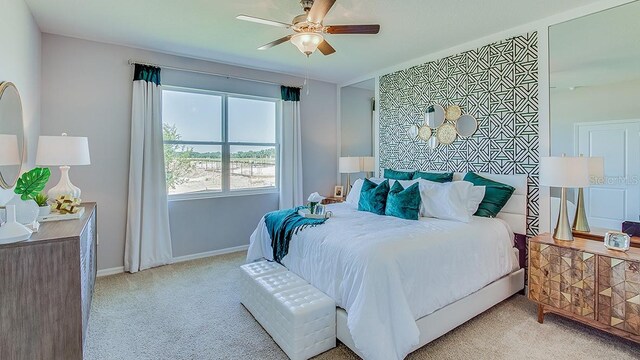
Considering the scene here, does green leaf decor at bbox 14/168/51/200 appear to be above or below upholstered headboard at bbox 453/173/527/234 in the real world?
above

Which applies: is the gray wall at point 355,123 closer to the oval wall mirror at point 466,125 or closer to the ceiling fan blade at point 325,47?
the oval wall mirror at point 466,125

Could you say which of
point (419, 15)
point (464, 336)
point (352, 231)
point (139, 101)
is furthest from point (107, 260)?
point (419, 15)

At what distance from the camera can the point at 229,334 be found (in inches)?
92.8

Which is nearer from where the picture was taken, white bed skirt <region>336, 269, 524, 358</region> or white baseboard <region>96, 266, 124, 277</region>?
white bed skirt <region>336, 269, 524, 358</region>

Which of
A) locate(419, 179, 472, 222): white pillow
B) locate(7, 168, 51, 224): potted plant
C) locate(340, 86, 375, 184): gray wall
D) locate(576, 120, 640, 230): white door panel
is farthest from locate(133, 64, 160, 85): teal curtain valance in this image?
locate(576, 120, 640, 230): white door panel

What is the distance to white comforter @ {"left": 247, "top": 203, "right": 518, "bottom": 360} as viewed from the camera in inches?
73.4

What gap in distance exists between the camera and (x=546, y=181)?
2514 mm

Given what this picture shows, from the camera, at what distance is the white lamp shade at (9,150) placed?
189 cm

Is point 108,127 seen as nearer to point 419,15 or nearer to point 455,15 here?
point 419,15

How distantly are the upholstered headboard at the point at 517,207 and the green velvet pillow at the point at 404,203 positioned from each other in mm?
968

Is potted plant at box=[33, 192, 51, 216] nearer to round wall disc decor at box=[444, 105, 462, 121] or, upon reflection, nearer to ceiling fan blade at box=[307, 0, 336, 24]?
ceiling fan blade at box=[307, 0, 336, 24]

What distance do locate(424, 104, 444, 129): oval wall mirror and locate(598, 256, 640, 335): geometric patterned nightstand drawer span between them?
2.20 meters

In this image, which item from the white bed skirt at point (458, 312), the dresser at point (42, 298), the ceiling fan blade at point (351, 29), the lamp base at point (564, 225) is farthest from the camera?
the lamp base at point (564, 225)

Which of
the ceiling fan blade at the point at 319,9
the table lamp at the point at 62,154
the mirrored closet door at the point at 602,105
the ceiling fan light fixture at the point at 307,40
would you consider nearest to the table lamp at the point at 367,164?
the mirrored closet door at the point at 602,105
